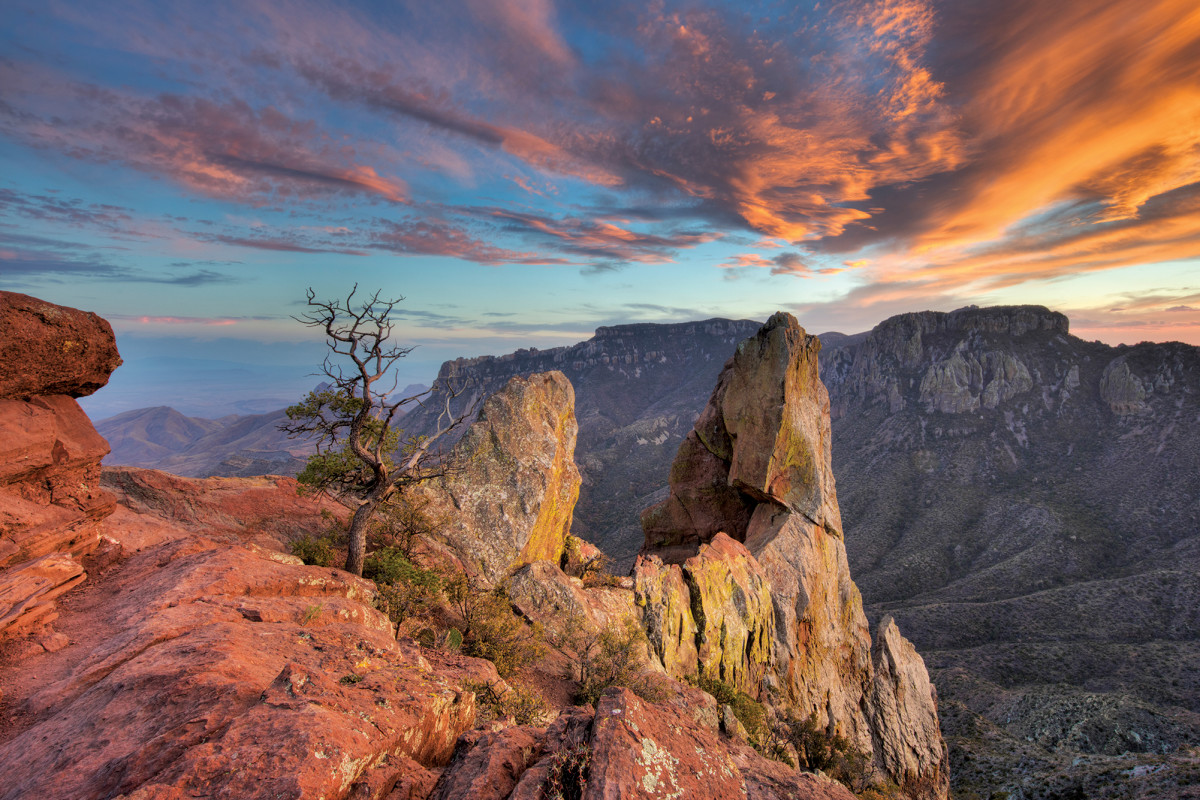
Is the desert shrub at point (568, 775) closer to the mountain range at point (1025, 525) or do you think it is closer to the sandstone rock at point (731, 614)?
the mountain range at point (1025, 525)

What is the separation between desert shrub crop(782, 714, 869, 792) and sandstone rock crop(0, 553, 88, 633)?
24.8m

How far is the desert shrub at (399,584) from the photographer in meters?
12.7

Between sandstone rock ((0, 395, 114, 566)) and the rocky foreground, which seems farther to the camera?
sandstone rock ((0, 395, 114, 566))

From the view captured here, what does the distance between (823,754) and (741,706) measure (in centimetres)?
654

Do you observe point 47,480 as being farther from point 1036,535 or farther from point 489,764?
point 1036,535

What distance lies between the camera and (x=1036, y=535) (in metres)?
82.9

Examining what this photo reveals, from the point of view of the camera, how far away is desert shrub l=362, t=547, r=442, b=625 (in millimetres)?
12727

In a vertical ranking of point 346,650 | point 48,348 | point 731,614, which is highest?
point 48,348

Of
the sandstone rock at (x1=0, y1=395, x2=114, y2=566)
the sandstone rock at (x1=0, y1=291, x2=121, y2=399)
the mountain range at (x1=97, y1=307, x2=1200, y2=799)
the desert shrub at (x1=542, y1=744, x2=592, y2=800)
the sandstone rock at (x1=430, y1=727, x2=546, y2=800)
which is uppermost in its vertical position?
the sandstone rock at (x1=0, y1=291, x2=121, y2=399)

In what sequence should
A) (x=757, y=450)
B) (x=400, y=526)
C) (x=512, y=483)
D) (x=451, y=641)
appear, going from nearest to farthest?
(x=451, y=641) → (x=400, y=526) → (x=512, y=483) → (x=757, y=450)

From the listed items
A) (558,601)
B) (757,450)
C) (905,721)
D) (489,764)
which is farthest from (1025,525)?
(489,764)

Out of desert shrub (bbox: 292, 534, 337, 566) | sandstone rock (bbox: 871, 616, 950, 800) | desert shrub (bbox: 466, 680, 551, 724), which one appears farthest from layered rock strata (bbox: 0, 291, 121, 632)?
sandstone rock (bbox: 871, 616, 950, 800)

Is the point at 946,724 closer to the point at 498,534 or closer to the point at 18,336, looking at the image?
the point at 498,534

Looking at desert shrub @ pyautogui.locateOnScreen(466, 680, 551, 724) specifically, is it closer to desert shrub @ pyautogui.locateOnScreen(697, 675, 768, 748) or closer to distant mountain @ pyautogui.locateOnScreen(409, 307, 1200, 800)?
desert shrub @ pyautogui.locateOnScreen(697, 675, 768, 748)
